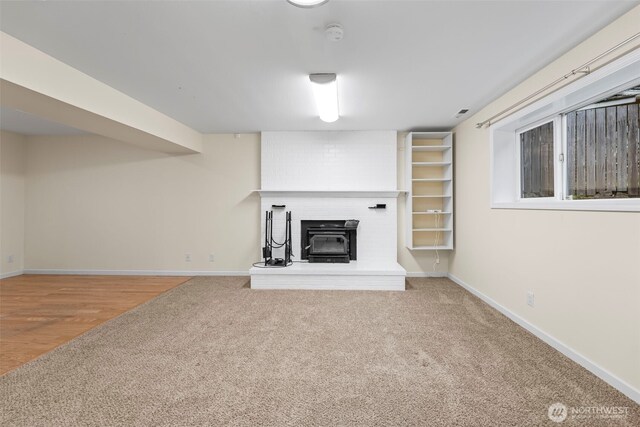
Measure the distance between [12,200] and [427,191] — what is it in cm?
697

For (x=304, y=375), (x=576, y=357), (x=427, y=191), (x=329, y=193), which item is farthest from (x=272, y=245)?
(x=576, y=357)

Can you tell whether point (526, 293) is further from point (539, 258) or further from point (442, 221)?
point (442, 221)

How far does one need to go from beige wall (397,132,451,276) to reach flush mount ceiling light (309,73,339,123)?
5.97 feet

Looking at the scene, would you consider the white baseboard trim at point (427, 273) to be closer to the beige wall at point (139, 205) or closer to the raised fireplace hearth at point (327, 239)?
the raised fireplace hearth at point (327, 239)

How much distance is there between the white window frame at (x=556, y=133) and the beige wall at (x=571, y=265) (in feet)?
0.28

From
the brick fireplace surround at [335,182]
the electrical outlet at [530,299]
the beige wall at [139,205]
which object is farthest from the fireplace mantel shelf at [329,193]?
the electrical outlet at [530,299]

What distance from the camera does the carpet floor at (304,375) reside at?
161 centimetres

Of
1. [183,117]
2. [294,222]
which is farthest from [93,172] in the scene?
[294,222]

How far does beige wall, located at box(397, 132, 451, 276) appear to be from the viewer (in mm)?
4797

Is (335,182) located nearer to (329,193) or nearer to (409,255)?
(329,193)

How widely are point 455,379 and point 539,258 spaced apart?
1.45 m

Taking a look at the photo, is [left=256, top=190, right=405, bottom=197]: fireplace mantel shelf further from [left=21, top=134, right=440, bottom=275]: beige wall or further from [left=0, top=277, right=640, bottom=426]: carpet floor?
[left=0, top=277, right=640, bottom=426]: carpet floor

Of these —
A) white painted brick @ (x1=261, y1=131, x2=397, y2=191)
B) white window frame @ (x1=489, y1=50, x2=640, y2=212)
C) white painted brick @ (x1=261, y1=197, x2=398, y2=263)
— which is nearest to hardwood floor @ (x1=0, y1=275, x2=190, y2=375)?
white painted brick @ (x1=261, y1=197, x2=398, y2=263)

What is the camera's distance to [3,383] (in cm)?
191
